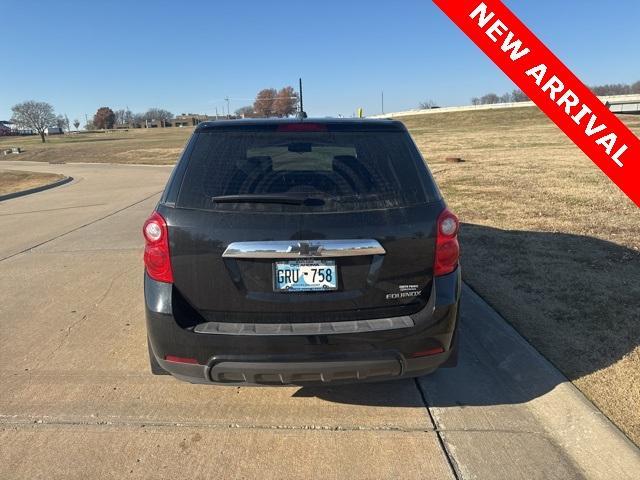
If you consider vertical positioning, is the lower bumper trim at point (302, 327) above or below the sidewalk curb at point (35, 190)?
above

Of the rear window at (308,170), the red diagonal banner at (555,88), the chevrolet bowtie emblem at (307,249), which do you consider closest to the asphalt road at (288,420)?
the chevrolet bowtie emblem at (307,249)

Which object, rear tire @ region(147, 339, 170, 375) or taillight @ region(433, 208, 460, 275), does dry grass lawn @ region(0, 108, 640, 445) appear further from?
rear tire @ region(147, 339, 170, 375)

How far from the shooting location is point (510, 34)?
6.75 ft

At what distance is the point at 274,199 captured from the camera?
2.51 m

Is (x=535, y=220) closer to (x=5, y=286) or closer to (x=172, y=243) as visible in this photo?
(x=172, y=243)

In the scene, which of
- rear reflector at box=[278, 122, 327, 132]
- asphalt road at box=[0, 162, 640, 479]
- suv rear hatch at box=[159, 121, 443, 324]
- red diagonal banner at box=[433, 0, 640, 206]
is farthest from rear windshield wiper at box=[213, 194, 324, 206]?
asphalt road at box=[0, 162, 640, 479]

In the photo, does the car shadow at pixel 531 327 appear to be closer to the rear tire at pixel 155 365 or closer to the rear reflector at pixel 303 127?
the rear tire at pixel 155 365

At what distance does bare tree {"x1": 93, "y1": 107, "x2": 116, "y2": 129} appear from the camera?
136625 mm

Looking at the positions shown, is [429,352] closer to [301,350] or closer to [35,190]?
[301,350]

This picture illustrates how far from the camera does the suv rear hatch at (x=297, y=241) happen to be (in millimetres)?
2432

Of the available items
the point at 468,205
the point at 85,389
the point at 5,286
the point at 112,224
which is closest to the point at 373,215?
the point at 85,389

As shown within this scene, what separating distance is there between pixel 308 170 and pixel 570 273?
3480 millimetres

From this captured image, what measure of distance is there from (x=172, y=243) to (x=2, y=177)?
2201cm

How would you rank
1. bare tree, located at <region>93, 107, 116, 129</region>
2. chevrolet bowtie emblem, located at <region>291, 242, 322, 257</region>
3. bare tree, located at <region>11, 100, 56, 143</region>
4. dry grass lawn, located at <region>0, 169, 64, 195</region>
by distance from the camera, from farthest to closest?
bare tree, located at <region>93, 107, 116, 129</region> → bare tree, located at <region>11, 100, 56, 143</region> → dry grass lawn, located at <region>0, 169, 64, 195</region> → chevrolet bowtie emblem, located at <region>291, 242, 322, 257</region>
